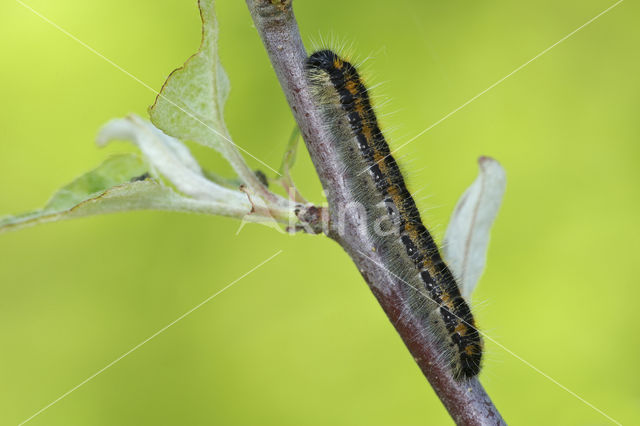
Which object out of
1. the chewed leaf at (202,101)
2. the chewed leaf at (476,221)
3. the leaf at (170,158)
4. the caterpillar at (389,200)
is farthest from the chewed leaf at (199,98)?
the chewed leaf at (476,221)

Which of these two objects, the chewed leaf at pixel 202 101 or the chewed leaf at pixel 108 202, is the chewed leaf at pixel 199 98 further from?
the chewed leaf at pixel 108 202

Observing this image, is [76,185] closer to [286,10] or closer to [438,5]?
[286,10]

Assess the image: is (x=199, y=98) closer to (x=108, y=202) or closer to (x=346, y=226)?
(x=108, y=202)

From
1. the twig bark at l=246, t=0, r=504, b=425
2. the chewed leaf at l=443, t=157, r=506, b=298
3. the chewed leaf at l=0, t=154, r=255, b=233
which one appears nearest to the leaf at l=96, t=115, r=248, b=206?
the chewed leaf at l=0, t=154, r=255, b=233

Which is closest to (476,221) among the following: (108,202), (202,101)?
(202,101)

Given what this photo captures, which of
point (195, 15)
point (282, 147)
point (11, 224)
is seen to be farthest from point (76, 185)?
point (195, 15)
